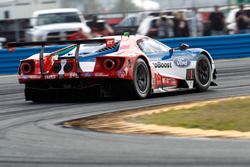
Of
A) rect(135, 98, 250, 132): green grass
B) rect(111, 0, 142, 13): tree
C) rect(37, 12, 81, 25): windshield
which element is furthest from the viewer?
rect(111, 0, 142, 13): tree

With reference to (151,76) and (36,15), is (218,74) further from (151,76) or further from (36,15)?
(36,15)

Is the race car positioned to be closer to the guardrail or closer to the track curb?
the track curb

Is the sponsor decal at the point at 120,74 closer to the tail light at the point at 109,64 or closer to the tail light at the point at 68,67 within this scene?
the tail light at the point at 109,64

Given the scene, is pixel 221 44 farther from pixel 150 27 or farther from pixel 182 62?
pixel 182 62

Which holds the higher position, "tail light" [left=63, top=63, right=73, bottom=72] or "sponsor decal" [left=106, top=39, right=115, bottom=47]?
"sponsor decal" [left=106, top=39, right=115, bottom=47]

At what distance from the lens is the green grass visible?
26.7 ft

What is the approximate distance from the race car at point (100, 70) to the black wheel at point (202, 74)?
546 millimetres

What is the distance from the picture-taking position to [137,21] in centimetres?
2423

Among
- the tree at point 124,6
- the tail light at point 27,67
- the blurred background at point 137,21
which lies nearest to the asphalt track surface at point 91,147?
the tail light at point 27,67

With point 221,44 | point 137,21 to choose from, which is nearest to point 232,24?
point 221,44

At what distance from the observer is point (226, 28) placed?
23.3 metres

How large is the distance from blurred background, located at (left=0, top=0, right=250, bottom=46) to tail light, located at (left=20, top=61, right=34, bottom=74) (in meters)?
11.4

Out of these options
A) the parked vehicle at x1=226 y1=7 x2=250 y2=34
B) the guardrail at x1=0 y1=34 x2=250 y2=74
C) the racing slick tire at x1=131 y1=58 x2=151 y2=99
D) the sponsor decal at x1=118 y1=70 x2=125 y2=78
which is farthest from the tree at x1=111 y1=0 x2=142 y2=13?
the sponsor decal at x1=118 y1=70 x2=125 y2=78

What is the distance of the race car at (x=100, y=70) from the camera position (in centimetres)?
1153
